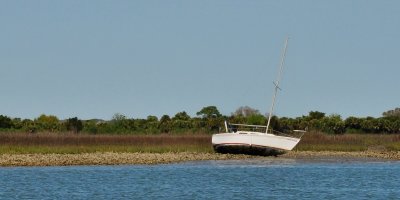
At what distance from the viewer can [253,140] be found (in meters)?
75.6

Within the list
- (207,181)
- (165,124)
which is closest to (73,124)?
(165,124)

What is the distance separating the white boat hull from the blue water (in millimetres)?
6545

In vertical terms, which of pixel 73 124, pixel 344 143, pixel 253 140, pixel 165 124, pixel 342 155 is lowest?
pixel 342 155

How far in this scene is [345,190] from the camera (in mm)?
47969

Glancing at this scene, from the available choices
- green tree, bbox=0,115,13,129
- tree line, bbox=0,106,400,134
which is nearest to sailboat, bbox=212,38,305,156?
tree line, bbox=0,106,400,134

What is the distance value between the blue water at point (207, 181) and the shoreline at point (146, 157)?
2.66m

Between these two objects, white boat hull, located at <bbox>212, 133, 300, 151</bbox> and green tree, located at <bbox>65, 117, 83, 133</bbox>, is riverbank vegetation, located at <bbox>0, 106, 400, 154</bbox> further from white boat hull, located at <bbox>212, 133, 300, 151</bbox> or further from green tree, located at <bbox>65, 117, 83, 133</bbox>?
white boat hull, located at <bbox>212, 133, 300, 151</bbox>

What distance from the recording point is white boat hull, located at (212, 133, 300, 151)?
75.2 metres

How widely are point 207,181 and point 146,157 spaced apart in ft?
59.7

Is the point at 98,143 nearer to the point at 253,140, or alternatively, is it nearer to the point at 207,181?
the point at 253,140

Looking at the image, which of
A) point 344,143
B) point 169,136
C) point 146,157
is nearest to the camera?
point 146,157

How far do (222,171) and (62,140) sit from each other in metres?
21.3

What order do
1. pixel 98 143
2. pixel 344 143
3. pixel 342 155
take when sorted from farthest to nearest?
pixel 344 143 → pixel 342 155 → pixel 98 143

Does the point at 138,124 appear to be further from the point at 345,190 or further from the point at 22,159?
the point at 345,190
